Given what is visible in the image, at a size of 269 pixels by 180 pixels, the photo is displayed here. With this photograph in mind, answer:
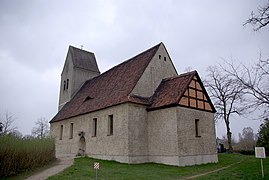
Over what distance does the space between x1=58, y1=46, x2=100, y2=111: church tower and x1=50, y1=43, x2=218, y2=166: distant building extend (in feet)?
29.7

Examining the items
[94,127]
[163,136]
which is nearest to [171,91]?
[163,136]

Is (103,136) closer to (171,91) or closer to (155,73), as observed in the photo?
(171,91)

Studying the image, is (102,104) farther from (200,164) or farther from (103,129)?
(200,164)

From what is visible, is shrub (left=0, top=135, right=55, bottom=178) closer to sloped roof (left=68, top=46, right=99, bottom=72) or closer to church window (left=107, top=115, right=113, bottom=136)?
church window (left=107, top=115, right=113, bottom=136)

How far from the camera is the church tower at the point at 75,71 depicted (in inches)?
→ 1457

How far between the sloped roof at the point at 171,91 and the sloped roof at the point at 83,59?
18.1m

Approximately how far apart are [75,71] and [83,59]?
3002 millimetres

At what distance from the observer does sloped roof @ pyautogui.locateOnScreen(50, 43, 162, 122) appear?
75.7ft

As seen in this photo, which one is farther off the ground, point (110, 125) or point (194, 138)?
point (110, 125)

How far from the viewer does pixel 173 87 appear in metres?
22.3

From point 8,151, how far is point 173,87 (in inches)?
563

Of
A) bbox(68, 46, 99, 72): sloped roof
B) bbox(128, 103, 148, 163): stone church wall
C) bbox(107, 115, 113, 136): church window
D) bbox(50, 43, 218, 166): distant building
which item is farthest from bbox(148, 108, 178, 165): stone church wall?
bbox(68, 46, 99, 72): sloped roof

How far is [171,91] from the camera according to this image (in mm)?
21938

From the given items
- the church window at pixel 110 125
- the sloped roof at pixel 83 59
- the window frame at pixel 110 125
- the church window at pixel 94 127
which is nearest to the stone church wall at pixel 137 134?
the window frame at pixel 110 125
